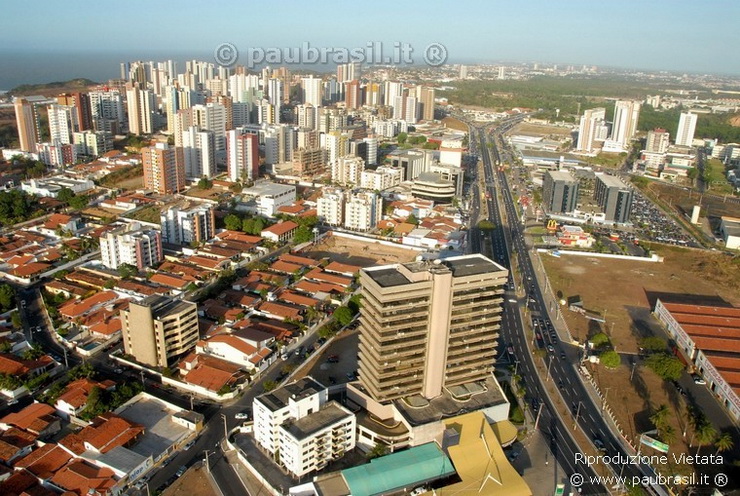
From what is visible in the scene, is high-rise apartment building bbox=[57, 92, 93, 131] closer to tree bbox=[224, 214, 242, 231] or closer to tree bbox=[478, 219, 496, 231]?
tree bbox=[224, 214, 242, 231]

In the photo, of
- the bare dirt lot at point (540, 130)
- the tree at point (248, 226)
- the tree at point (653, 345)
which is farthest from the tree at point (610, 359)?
the bare dirt lot at point (540, 130)

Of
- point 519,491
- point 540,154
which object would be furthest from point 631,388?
point 540,154

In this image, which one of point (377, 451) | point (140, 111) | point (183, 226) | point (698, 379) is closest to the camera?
point (377, 451)

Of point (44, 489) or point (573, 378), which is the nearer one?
point (44, 489)

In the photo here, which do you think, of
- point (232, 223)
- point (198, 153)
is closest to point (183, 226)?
point (232, 223)

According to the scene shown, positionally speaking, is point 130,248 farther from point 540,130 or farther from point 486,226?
point 540,130

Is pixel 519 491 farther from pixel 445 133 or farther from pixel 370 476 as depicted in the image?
pixel 445 133
